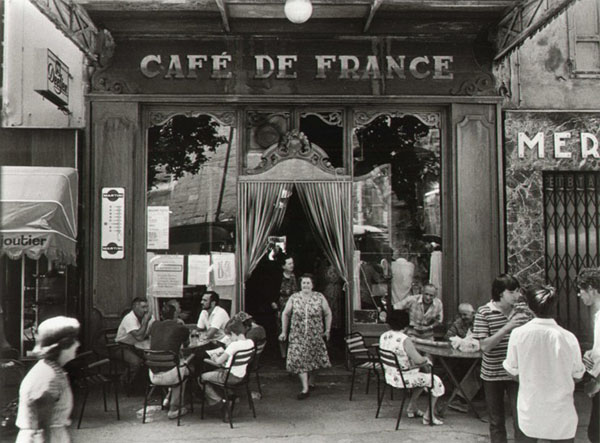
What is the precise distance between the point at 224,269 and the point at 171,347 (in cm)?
225

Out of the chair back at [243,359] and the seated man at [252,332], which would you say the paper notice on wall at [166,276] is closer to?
the seated man at [252,332]

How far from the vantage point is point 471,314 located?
26.3 feet

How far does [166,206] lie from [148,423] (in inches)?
130

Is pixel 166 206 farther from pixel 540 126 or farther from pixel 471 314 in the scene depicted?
pixel 540 126

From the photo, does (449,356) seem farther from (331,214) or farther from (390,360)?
(331,214)

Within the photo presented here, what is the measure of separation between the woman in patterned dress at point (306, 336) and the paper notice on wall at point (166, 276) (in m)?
1.88

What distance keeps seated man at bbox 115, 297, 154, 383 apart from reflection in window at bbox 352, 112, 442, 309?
311cm

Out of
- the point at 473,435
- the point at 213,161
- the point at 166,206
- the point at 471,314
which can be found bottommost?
the point at 473,435

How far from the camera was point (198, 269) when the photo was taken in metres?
9.19

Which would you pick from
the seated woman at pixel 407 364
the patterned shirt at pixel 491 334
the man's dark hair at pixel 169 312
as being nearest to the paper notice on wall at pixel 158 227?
the man's dark hair at pixel 169 312

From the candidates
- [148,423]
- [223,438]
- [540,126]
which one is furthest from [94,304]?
[540,126]

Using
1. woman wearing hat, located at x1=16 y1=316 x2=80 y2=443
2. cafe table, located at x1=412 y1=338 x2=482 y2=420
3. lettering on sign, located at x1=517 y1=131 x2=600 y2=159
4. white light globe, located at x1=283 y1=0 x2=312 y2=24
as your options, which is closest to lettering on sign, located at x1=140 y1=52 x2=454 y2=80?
white light globe, located at x1=283 y1=0 x2=312 y2=24

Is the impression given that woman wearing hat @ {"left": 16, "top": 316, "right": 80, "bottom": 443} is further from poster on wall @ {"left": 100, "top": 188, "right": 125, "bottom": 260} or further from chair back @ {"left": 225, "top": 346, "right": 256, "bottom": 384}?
poster on wall @ {"left": 100, "top": 188, "right": 125, "bottom": 260}

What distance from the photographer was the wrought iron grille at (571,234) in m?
9.20
